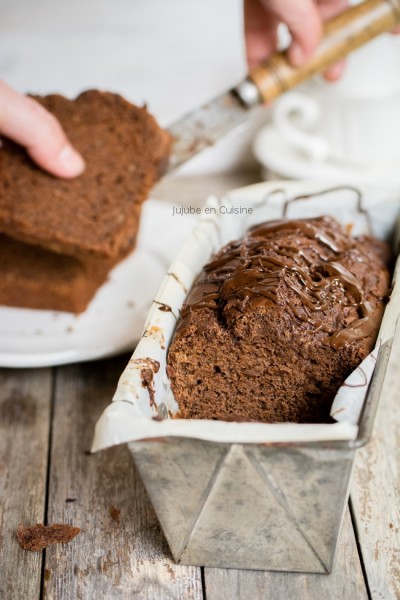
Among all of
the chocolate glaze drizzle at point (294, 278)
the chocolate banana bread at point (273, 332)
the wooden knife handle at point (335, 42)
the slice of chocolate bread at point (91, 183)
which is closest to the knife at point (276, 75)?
the wooden knife handle at point (335, 42)

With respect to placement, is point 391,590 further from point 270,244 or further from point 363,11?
point 363,11

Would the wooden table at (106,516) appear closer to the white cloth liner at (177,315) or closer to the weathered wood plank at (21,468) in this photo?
the weathered wood plank at (21,468)

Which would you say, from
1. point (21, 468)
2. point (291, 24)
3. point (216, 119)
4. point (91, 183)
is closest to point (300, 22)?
point (291, 24)

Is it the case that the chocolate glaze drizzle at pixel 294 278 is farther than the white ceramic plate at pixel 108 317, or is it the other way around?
the white ceramic plate at pixel 108 317

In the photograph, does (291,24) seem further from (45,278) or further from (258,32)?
(45,278)

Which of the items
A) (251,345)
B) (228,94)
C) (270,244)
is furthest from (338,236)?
(228,94)

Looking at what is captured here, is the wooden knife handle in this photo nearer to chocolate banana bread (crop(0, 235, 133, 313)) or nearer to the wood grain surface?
chocolate banana bread (crop(0, 235, 133, 313))
